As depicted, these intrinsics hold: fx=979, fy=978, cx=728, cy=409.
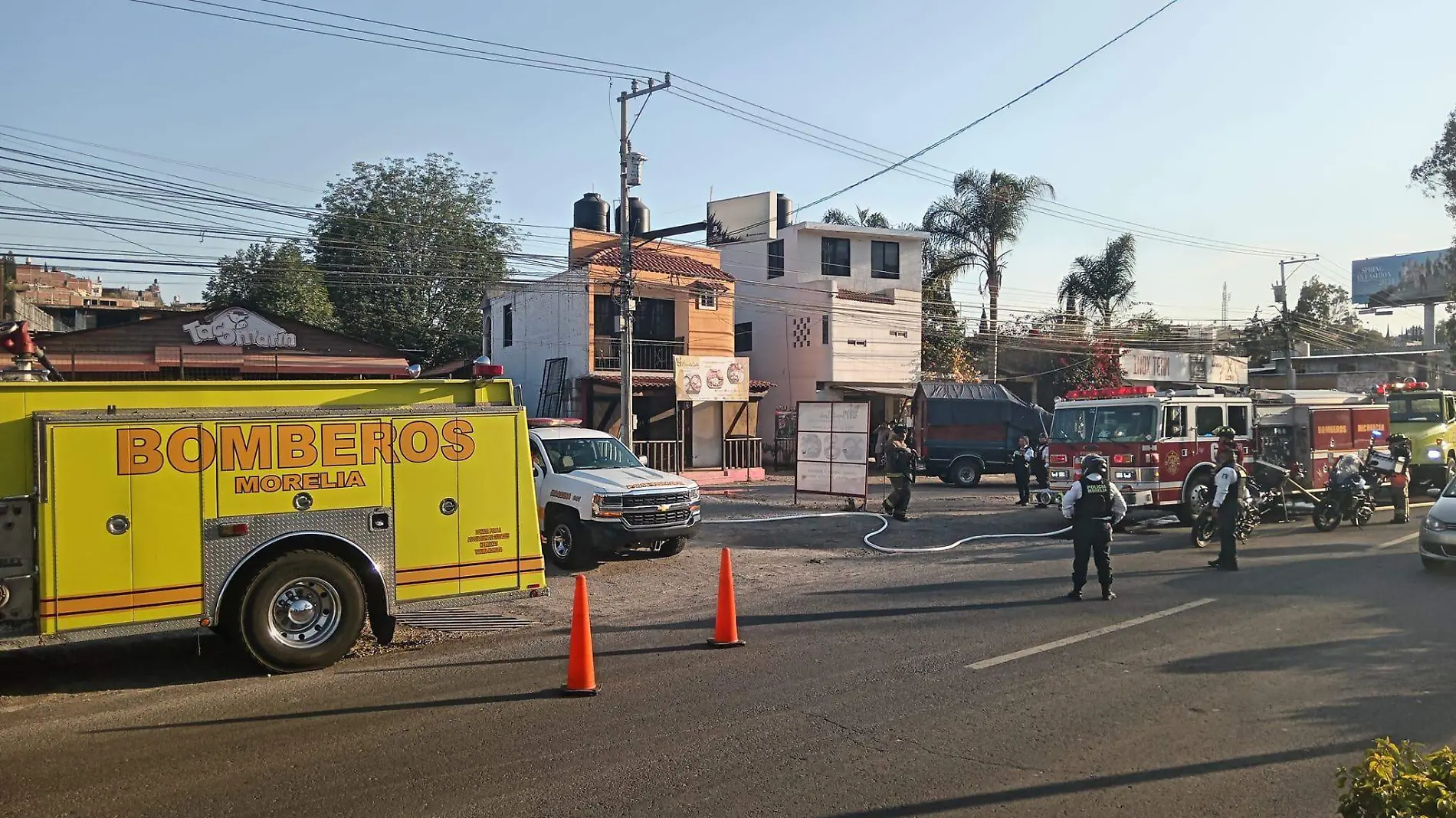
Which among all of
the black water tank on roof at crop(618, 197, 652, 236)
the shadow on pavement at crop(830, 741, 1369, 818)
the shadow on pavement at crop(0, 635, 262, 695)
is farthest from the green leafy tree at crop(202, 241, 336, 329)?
the shadow on pavement at crop(830, 741, 1369, 818)

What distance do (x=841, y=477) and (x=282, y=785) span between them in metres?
15.7

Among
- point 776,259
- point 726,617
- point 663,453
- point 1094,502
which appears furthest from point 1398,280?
point 726,617

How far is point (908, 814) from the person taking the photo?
503 cm

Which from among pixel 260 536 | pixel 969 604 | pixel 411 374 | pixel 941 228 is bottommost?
pixel 969 604

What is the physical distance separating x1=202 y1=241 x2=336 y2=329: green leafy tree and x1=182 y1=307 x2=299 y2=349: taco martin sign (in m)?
15.2

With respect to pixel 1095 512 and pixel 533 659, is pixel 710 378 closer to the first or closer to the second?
pixel 1095 512

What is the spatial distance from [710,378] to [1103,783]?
24741 millimetres

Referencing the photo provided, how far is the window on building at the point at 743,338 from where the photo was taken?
4000 centimetres

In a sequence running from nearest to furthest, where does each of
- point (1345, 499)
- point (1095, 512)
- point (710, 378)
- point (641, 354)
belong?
1. point (1095, 512)
2. point (1345, 499)
3. point (710, 378)
4. point (641, 354)

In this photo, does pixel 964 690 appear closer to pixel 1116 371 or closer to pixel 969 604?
pixel 969 604

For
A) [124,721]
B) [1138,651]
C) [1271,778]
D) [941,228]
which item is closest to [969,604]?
[1138,651]

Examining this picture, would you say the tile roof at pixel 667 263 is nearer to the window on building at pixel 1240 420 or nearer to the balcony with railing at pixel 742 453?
the balcony with railing at pixel 742 453

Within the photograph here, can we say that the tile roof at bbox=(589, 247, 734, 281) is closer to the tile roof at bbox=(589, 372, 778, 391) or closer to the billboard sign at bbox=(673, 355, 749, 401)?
the tile roof at bbox=(589, 372, 778, 391)

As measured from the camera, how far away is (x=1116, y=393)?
61.7 feet
